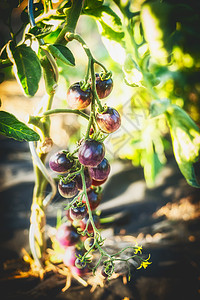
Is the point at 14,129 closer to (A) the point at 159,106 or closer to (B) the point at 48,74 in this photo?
(B) the point at 48,74

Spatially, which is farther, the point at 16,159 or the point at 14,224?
the point at 16,159

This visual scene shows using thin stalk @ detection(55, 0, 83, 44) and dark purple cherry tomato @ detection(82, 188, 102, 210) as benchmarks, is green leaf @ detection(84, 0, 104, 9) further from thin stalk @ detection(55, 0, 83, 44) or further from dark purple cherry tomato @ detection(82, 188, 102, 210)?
dark purple cherry tomato @ detection(82, 188, 102, 210)

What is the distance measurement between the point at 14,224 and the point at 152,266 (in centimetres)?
53

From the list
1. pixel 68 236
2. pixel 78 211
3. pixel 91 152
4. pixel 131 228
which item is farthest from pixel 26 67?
pixel 131 228

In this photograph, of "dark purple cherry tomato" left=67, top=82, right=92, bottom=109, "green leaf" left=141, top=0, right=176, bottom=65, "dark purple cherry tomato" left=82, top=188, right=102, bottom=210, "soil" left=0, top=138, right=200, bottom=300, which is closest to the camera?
"green leaf" left=141, top=0, right=176, bottom=65

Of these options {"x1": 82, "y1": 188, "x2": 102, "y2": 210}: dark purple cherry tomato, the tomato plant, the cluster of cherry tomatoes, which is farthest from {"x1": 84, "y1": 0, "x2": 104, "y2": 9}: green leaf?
{"x1": 82, "y1": 188, "x2": 102, "y2": 210}: dark purple cherry tomato

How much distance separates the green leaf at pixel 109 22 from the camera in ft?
1.37

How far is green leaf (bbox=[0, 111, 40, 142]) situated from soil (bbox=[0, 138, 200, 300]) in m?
0.28

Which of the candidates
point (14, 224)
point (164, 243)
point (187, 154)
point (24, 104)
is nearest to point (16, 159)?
point (14, 224)

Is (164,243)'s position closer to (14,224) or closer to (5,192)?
(14,224)

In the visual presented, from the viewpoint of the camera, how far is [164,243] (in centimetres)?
80

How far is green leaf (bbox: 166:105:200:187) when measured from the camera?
50 cm

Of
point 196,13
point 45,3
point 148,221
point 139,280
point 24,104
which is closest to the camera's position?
point 196,13

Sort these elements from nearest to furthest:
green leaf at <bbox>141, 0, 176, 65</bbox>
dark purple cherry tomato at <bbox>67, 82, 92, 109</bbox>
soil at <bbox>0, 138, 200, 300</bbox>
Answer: green leaf at <bbox>141, 0, 176, 65</bbox> < dark purple cherry tomato at <bbox>67, 82, 92, 109</bbox> < soil at <bbox>0, 138, 200, 300</bbox>
